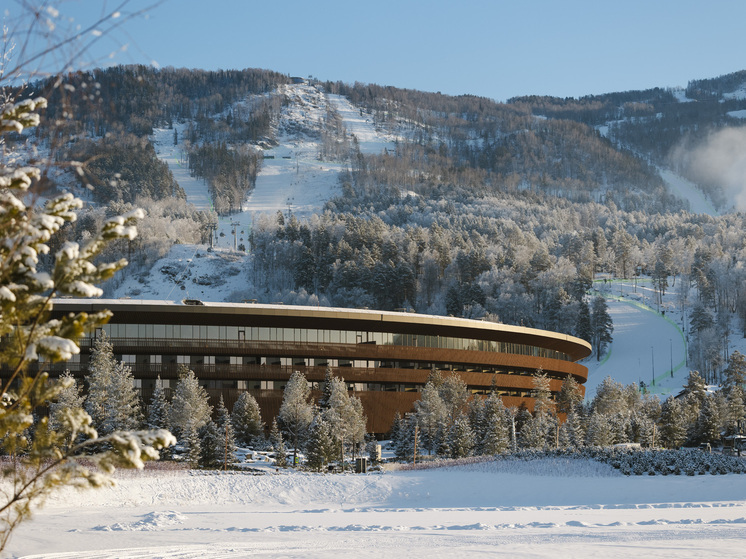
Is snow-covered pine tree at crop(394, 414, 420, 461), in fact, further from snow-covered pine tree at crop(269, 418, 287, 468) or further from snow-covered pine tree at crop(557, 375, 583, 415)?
snow-covered pine tree at crop(557, 375, 583, 415)

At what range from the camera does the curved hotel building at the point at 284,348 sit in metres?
Answer: 71.7

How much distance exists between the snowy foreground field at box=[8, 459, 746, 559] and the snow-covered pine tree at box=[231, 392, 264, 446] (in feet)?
82.3

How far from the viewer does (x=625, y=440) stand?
242ft

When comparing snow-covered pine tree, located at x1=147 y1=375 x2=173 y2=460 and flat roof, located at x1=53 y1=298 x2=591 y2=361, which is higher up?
flat roof, located at x1=53 y1=298 x2=591 y2=361

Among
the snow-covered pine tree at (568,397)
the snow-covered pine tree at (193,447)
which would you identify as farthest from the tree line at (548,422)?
the snow-covered pine tree at (193,447)

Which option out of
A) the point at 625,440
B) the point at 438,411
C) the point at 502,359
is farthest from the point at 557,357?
the point at 438,411

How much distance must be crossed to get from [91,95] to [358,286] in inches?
6705

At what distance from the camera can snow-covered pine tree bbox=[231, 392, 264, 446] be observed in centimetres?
6575

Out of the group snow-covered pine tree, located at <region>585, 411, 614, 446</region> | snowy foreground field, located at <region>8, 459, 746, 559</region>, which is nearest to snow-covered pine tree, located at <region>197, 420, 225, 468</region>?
snowy foreground field, located at <region>8, 459, 746, 559</region>

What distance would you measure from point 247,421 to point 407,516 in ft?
134

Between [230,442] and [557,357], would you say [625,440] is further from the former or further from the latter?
[230,442]

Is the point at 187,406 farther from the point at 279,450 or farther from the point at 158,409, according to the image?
the point at 279,450

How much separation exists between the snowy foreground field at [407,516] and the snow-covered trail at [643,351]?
89.7 m

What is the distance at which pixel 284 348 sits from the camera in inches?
2913
